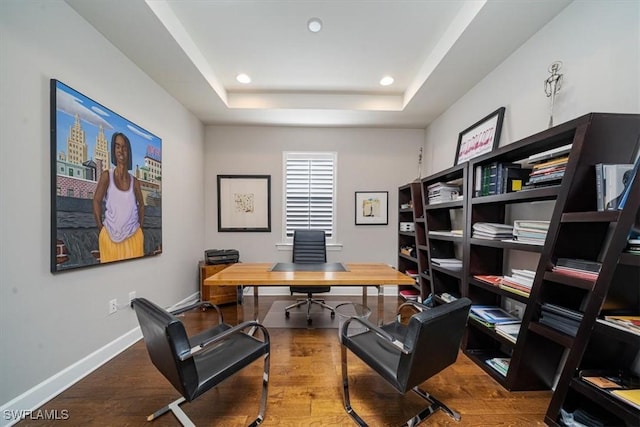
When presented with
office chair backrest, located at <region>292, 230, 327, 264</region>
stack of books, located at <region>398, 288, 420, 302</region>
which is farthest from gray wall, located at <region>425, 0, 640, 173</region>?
office chair backrest, located at <region>292, 230, 327, 264</region>

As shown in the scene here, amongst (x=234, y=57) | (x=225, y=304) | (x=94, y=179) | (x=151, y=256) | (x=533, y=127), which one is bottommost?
(x=225, y=304)

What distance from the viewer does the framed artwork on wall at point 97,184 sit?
1.65 m

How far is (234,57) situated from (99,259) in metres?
2.27

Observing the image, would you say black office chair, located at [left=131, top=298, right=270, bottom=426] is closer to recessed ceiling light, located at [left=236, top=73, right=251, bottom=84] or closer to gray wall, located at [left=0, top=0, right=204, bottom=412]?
gray wall, located at [left=0, top=0, right=204, bottom=412]

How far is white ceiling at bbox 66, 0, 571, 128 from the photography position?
1.86 metres

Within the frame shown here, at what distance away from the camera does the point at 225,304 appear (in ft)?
11.2

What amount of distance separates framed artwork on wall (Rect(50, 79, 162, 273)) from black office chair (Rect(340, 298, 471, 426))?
2.02 meters

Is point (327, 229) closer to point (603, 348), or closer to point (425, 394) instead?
point (425, 394)

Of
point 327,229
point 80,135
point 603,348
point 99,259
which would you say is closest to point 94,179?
point 80,135

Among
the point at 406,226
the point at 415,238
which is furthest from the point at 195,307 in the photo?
the point at 406,226

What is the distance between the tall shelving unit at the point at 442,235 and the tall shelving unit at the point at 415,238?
97mm

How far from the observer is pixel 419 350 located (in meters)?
1.23

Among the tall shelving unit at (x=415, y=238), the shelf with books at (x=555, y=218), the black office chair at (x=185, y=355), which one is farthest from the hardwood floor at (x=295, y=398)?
the tall shelving unit at (x=415, y=238)

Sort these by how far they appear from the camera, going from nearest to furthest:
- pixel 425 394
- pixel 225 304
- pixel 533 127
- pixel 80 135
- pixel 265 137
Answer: pixel 425 394 < pixel 80 135 < pixel 533 127 < pixel 225 304 < pixel 265 137
